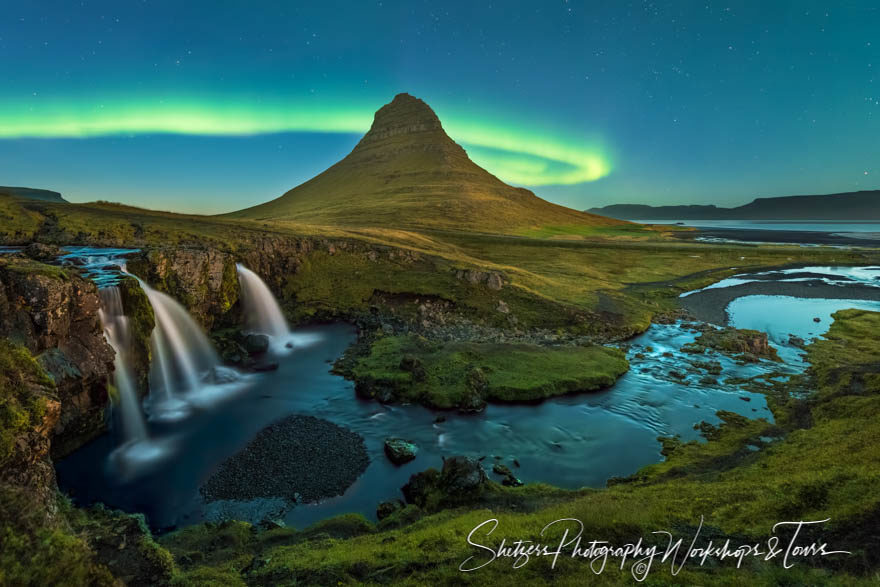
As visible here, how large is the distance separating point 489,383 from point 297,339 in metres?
28.3

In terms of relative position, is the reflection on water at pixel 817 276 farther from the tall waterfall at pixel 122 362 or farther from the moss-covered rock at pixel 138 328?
the tall waterfall at pixel 122 362

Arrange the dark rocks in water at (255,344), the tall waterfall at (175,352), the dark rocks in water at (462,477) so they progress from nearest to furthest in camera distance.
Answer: the dark rocks in water at (462,477) → the tall waterfall at (175,352) → the dark rocks in water at (255,344)

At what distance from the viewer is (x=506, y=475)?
81.6ft

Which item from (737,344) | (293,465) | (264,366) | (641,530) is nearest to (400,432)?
(293,465)

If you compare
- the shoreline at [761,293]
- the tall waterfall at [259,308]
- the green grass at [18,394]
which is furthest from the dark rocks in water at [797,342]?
the green grass at [18,394]

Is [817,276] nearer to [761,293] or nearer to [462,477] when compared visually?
[761,293]

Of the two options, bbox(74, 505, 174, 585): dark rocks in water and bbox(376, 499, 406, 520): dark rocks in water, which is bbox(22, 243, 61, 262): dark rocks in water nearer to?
bbox(74, 505, 174, 585): dark rocks in water

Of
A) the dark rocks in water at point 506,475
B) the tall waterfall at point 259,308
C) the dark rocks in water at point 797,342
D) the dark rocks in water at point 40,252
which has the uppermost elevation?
the dark rocks in water at point 40,252

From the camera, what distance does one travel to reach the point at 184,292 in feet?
152

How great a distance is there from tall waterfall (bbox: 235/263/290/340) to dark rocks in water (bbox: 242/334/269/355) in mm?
4012

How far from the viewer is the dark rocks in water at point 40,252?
4025 cm

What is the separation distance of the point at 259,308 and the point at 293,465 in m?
35.0

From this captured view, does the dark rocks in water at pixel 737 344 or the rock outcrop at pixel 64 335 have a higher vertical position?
the rock outcrop at pixel 64 335

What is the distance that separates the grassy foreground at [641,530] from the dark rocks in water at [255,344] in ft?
96.4
